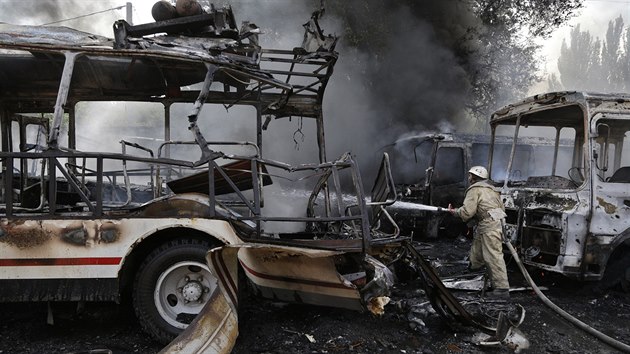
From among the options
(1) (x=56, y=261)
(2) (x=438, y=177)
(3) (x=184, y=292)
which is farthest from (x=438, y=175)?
(1) (x=56, y=261)

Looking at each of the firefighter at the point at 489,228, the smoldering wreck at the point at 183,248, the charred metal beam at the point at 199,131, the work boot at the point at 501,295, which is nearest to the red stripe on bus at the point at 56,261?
the smoldering wreck at the point at 183,248

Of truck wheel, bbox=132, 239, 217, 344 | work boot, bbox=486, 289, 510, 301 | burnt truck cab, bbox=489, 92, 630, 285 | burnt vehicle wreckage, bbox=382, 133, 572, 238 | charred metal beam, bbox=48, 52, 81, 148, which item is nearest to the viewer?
truck wheel, bbox=132, 239, 217, 344

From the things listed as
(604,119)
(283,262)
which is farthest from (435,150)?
(283,262)

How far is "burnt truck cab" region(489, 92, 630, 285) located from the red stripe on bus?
4.67m

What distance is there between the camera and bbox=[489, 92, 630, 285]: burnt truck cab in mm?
4520

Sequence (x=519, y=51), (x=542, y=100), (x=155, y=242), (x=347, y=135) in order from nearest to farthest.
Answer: (x=155, y=242)
(x=542, y=100)
(x=347, y=135)
(x=519, y=51)

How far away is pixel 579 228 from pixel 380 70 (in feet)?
38.1

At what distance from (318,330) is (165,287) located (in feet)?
4.63

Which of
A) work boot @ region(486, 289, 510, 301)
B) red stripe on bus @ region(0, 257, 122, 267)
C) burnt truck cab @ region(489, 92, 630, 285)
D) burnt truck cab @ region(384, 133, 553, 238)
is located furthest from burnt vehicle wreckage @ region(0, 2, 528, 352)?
burnt truck cab @ region(384, 133, 553, 238)

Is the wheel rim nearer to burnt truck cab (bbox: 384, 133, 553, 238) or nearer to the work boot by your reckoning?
the work boot

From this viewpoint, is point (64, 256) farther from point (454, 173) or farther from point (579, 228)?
point (454, 173)

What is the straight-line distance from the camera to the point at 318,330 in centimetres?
365

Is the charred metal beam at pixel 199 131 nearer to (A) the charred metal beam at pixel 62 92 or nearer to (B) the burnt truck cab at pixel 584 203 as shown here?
(A) the charred metal beam at pixel 62 92

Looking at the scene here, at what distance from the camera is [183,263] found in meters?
3.28
